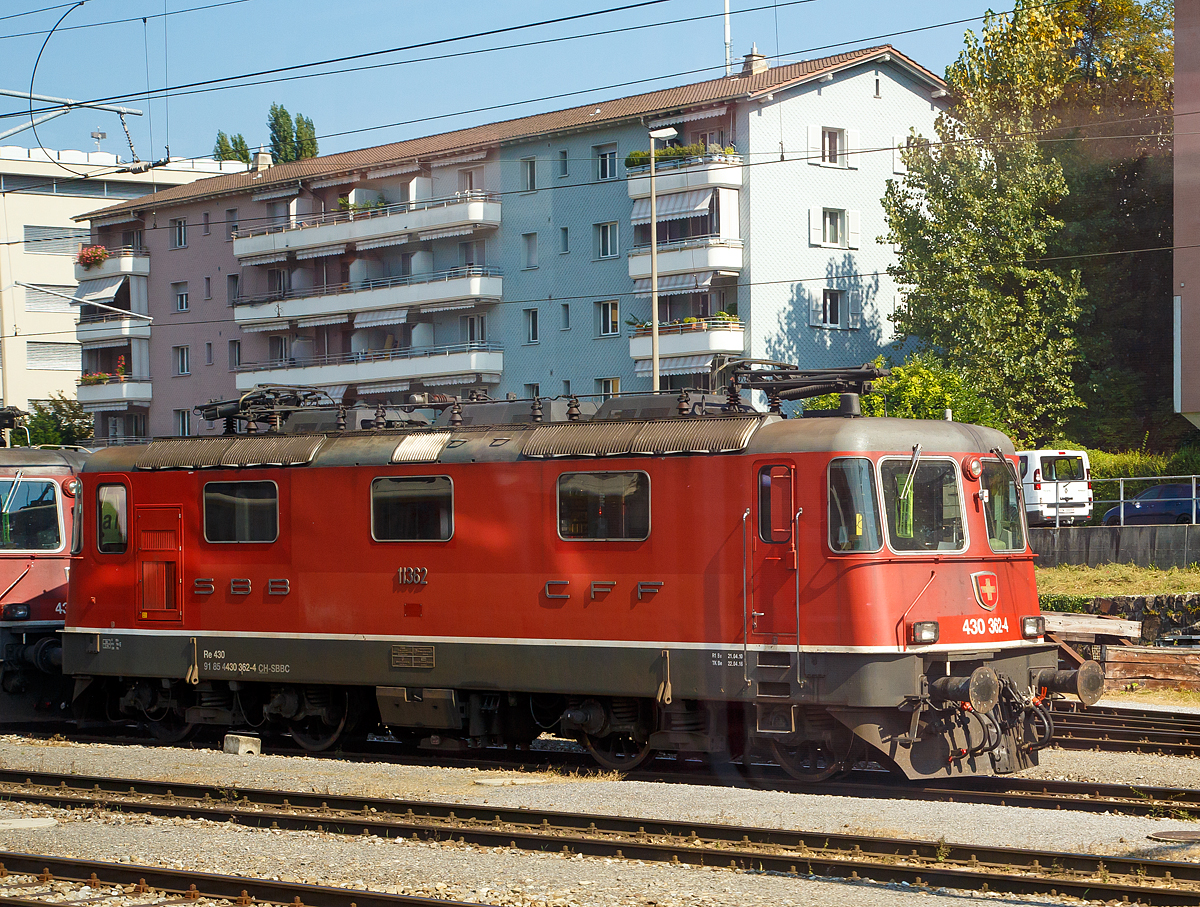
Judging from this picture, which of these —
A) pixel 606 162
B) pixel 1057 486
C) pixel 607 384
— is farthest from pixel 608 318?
pixel 1057 486

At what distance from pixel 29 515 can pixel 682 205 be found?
29230 millimetres

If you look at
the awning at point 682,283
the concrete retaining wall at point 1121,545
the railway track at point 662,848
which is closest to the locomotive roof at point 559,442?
the railway track at point 662,848

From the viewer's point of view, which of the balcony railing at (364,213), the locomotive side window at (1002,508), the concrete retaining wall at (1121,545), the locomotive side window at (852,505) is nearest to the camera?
Answer: the locomotive side window at (852,505)

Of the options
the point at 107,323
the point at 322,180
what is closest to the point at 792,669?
the point at 322,180

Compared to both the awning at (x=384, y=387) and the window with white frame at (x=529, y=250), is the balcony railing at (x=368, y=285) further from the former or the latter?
the awning at (x=384, y=387)

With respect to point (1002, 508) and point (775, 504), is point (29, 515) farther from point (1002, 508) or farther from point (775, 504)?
point (1002, 508)

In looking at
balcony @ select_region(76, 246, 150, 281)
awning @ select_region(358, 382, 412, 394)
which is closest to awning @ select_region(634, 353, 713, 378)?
awning @ select_region(358, 382, 412, 394)

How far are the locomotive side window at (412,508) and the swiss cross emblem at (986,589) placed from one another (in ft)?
18.5

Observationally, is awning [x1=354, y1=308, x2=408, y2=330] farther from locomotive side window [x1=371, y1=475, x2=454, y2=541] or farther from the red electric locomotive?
locomotive side window [x1=371, y1=475, x2=454, y2=541]

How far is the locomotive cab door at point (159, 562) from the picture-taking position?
58.0 feet

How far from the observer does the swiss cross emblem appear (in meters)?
13.8

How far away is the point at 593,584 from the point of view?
48.3ft

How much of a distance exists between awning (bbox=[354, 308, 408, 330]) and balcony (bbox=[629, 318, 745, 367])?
12250 mm

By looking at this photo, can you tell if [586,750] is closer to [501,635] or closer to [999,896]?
[501,635]
